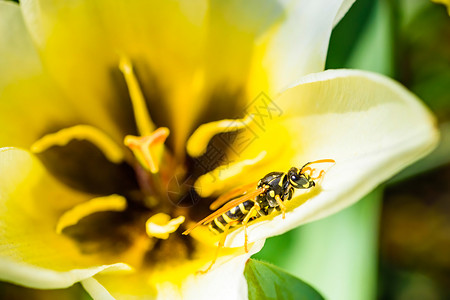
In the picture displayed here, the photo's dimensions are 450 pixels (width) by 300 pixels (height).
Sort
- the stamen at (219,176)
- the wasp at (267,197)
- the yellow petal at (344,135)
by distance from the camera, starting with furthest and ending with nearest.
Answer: the stamen at (219,176), the wasp at (267,197), the yellow petal at (344,135)

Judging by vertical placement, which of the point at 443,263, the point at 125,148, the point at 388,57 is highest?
the point at 125,148

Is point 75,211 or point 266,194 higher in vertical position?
point 75,211

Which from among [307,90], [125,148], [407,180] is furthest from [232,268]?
[407,180]

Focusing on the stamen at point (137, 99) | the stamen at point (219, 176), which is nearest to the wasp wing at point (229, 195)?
A: the stamen at point (219, 176)

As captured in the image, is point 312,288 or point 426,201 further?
point 426,201

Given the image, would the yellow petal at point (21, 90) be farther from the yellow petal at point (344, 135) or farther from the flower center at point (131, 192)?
the yellow petal at point (344, 135)

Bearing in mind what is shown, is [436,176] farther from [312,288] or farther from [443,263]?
[312,288]

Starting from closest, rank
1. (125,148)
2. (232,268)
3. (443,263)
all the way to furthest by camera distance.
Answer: (232,268), (125,148), (443,263)
